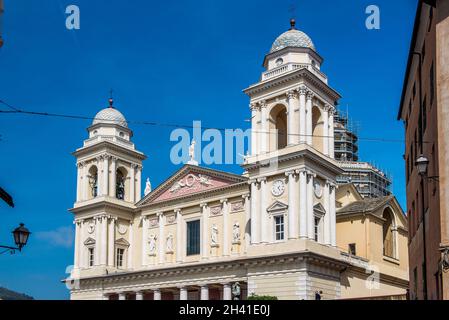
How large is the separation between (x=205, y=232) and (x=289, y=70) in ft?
45.4

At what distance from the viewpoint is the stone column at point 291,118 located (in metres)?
44.9

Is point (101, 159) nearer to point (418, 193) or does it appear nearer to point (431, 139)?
point (418, 193)

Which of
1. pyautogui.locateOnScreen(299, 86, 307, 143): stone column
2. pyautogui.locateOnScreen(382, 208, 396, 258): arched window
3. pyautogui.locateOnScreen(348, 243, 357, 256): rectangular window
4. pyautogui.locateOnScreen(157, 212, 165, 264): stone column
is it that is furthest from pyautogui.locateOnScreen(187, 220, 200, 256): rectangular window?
pyautogui.locateOnScreen(382, 208, 396, 258): arched window

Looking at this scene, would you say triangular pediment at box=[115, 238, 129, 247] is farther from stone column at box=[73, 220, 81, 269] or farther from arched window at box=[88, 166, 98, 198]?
arched window at box=[88, 166, 98, 198]

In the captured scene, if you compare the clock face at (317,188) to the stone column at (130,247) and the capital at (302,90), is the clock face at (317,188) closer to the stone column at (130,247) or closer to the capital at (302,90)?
the capital at (302,90)

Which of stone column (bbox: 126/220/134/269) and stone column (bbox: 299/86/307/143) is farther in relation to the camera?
stone column (bbox: 126/220/134/269)

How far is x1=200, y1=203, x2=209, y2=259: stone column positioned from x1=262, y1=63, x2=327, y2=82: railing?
1102 centimetres

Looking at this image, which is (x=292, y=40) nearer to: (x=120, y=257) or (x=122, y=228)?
(x=122, y=228)

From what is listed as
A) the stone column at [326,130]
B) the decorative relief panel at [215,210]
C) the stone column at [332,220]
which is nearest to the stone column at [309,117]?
the stone column at [326,130]

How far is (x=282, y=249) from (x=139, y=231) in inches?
709

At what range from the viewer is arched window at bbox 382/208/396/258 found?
5366 cm

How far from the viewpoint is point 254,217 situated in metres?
45.4

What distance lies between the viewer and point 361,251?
164 feet
